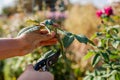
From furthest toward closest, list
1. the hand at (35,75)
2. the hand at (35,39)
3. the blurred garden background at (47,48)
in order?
the blurred garden background at (47,48) < the hand at (35,39) < the hand at (35,75)

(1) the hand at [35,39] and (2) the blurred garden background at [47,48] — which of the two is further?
(2) the blurred garden background at [47,48]

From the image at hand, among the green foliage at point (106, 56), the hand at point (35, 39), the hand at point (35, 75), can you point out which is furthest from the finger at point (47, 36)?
the green foliage at point (106, 56)

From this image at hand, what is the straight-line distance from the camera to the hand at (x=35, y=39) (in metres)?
1.48

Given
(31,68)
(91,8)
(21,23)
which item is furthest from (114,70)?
(91,8)

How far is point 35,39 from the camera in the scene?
1522 mm

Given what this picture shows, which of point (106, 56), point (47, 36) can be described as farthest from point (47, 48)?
point (47, 36)

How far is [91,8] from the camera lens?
9258mm

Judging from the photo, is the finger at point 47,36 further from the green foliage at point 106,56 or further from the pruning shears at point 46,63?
the green foliage at point 106,56

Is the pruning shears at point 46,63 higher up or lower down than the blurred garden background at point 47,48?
higher up

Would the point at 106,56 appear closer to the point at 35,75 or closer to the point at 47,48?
the point at 35,75

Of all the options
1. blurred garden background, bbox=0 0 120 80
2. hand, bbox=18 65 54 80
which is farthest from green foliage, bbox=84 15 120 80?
hand, bbox=18 65 54 80

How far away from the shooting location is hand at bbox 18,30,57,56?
58.1 inches

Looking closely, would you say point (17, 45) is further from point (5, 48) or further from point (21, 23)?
point (21, 23)

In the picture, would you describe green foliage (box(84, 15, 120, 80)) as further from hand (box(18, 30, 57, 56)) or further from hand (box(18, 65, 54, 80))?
hand (box(18, 65, 54, 80))
